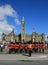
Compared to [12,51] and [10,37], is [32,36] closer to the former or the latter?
[10,37]

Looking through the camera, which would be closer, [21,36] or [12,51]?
[12,51]

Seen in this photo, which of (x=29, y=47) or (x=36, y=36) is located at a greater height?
(x=36, y=36)

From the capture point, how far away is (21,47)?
41.6 m

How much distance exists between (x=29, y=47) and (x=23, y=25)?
510 feet

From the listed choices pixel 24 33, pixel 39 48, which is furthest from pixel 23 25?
pixel 39 48

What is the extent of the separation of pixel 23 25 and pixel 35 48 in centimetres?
14295

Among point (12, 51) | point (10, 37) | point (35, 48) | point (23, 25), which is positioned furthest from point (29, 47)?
point (10, 37)

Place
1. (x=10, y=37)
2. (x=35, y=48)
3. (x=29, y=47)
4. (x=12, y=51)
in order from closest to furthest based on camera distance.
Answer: (x=29, y=47)
(x=12, y=51)
(x=35, y=48)
(x=10, y=37)

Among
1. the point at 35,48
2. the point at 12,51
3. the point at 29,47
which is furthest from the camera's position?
the point at 35,48

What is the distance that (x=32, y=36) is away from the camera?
198 metres

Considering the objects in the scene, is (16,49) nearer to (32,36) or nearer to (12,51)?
(12,51)

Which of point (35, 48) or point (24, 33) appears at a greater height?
point (24, 33)

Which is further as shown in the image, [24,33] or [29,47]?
[24,33]

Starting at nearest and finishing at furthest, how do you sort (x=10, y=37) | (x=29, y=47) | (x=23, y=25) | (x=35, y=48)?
(x=29, y=47), (x=35, y=48), (x=23, y=25), (x=10, y=37)
